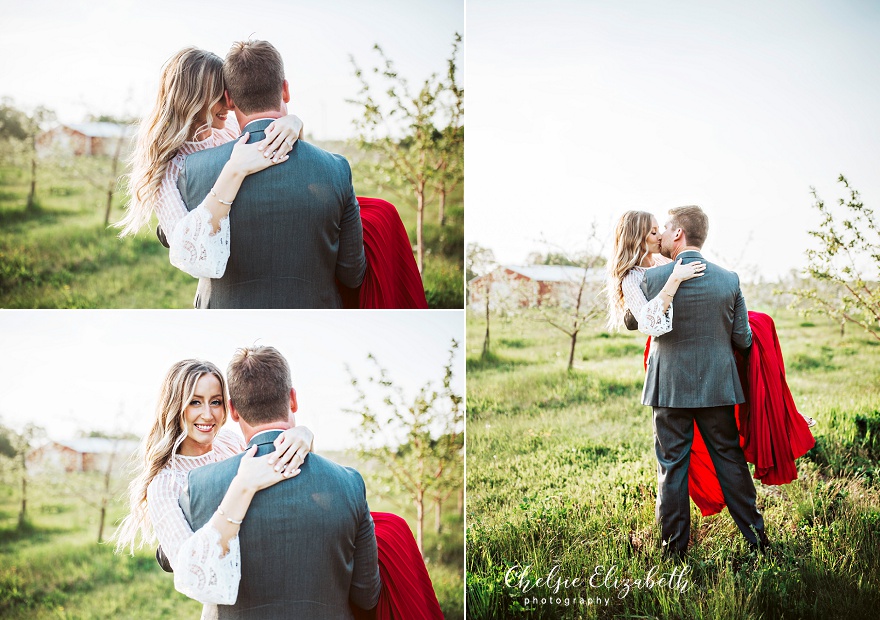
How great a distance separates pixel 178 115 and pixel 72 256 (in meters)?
1.11

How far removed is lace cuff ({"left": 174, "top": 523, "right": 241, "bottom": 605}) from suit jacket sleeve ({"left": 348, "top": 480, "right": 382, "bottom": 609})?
389 mm

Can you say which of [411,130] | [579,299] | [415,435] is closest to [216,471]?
[415,435]

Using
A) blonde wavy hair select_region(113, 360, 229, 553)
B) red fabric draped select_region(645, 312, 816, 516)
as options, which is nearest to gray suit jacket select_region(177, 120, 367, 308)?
blonde wavy hair select_region(113, 360, 229, 553)

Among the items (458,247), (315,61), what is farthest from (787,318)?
(315,61)

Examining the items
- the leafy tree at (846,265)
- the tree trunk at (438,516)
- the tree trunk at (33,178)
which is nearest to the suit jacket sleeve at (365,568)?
the tree trunk at (438,516)

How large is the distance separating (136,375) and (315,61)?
1.69 m

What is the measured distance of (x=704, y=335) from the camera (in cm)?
344

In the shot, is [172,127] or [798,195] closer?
[172,127]

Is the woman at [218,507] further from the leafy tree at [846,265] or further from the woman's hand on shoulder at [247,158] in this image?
the leafy tree at [846,265]

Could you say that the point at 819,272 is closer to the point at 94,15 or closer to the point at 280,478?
the point at 280,478

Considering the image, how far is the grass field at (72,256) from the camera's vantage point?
3.58 meters

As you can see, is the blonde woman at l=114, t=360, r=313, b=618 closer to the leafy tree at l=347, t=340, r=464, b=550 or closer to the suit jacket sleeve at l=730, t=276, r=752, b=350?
the leafy tree at l=347, t=340, r=464, b=550

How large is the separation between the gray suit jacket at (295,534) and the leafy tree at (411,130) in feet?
5.12

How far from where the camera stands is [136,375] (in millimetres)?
3660
